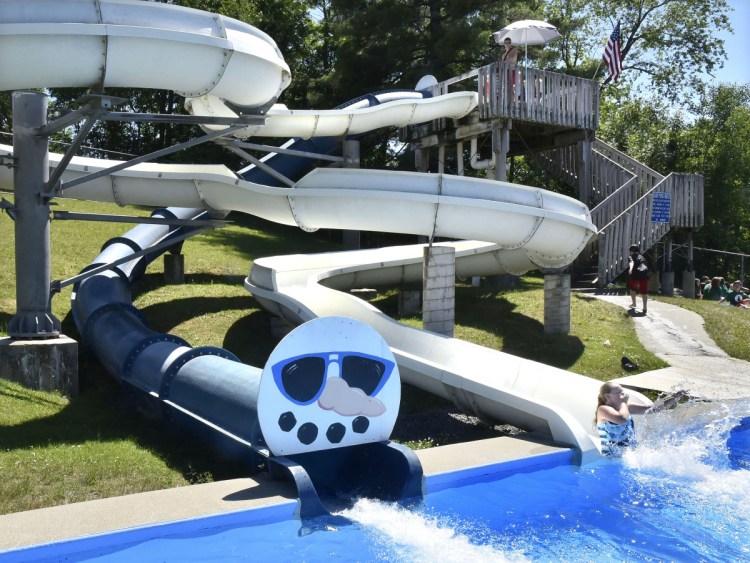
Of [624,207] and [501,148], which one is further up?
[501,148]

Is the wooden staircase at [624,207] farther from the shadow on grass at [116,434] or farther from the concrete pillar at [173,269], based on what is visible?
the shadow on grass at [116,434]

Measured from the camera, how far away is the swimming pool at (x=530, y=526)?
5.30 meters

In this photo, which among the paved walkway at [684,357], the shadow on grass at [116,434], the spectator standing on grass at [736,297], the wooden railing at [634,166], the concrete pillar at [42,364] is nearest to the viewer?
the shadow on grass at [116,434]

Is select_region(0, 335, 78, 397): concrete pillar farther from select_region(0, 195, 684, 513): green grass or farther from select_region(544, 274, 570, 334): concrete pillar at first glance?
select_region(544, 274, 570, 334): concrete pillar

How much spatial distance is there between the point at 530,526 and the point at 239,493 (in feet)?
7.16

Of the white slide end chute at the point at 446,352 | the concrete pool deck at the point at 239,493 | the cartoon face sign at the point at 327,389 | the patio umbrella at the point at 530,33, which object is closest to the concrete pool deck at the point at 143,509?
the concrete pool deck at the point at 239,493

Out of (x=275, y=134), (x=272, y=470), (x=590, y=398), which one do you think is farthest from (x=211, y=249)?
(x=272, y=470)

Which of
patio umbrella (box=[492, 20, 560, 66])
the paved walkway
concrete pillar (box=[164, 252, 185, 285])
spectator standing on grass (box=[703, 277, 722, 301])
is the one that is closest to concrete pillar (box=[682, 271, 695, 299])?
spectator standing on grass (box=[703, 277, 722, 301])

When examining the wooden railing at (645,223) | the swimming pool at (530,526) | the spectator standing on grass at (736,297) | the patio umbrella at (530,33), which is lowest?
the swimming pool at (530,526)

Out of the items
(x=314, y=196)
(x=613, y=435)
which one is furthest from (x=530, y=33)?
(x=613, y=435)

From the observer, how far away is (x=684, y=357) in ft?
40.2

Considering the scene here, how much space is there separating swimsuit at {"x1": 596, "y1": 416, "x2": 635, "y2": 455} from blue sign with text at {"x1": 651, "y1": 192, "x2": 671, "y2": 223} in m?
10.6

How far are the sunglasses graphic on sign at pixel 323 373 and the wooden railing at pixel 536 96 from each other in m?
10.8

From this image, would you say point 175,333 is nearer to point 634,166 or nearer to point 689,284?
point 634,166
